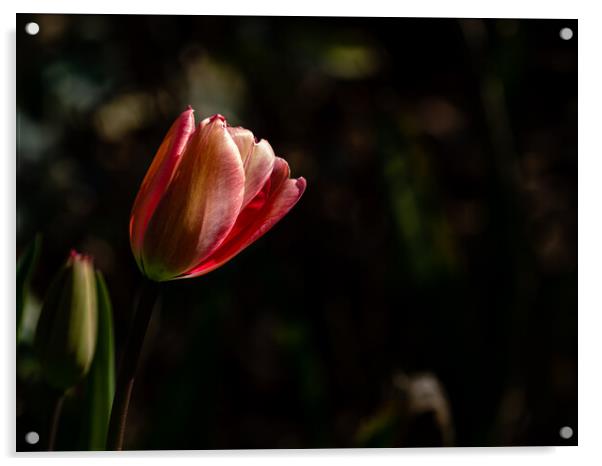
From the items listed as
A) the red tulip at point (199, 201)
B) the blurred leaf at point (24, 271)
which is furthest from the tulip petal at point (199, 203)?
the blurred leaf at point (24, 271)

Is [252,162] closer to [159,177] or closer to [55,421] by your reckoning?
[159,177]

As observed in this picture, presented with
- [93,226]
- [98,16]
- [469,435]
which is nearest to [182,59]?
[98,16]

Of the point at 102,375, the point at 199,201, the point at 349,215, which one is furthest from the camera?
the point at 349,215

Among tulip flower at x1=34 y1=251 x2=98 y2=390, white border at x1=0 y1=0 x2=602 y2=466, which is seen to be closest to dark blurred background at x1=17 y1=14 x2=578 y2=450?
white border at x1=0 y1=0 x2=602 y2=466

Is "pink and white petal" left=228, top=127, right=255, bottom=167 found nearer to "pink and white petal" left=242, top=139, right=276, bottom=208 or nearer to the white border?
"pink and white petal" left=242, top=139, right=276, bottom=208

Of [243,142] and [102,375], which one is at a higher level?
[243,142]
